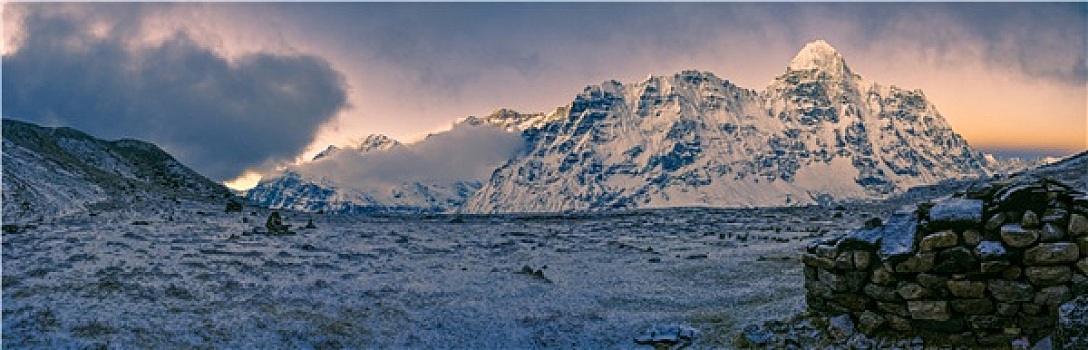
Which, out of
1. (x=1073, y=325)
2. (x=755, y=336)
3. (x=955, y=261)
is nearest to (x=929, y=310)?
(x=955, y=261)

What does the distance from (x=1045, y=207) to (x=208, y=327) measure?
64.2 ft

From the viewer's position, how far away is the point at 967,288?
1372 cm

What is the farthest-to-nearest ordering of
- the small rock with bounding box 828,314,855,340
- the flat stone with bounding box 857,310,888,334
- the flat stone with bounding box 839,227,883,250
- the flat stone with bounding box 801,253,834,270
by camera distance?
the flat stone with bounding box 801,253,834,270 < the small rock with bounding box 828,314,855,340 < the flat stone with bounding box 839,227,883,250 < the flat stone with bounding box 857,310,888,334

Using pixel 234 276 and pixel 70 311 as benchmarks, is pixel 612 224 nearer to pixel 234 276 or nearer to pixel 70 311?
pixel 234 276

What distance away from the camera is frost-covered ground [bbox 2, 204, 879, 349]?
1631cm

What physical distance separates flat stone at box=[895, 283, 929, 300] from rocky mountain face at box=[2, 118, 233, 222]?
35.8 metres

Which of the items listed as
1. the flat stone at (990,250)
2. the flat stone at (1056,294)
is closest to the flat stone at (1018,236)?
the flat stone at (990,250)

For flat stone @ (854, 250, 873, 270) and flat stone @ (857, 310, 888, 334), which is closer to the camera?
flat stone @ (857, 310, 888, 334)

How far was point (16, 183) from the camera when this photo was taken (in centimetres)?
3462

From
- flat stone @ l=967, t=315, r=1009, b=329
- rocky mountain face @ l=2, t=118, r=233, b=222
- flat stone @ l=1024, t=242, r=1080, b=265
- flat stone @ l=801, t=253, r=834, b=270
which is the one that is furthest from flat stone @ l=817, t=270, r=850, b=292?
rocky mountain face @ l=2, t=118, r=233, b=222

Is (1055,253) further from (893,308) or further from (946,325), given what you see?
(893,308)

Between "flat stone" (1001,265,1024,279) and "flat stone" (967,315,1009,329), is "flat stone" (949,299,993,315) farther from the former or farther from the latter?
"flat stone" (1001,265,1024,279)

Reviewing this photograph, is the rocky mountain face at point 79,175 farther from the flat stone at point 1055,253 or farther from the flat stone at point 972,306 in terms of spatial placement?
the flat stone at point 1055,253

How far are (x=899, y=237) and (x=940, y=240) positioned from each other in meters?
0.98
